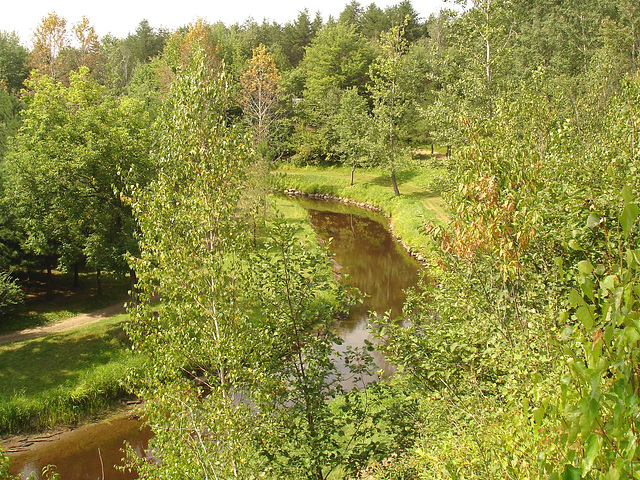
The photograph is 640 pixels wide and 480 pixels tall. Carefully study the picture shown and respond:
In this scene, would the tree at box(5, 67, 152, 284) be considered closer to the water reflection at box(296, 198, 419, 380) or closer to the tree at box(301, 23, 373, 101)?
the water reflection at box(296, 198, 419, 380)

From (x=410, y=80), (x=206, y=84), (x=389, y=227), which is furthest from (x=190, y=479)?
(x=410, y=80)

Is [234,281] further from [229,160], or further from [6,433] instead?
[6,433]

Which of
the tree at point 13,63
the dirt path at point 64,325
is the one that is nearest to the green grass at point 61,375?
the dirt path at point 64,325

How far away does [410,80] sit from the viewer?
4412 cm

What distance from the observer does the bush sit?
19.7 metres

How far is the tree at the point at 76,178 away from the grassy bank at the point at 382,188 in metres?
16.8

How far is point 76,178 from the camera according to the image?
20688mm

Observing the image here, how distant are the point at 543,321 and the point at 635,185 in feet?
10.8

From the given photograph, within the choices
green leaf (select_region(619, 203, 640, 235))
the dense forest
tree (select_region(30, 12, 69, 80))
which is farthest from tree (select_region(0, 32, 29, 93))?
green leaf (select_region(619, 203, 640, 235))

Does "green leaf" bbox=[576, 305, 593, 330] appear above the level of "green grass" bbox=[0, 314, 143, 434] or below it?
above

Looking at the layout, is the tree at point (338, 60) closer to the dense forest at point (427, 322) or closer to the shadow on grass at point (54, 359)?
the shadow on grass at point (54, 359)

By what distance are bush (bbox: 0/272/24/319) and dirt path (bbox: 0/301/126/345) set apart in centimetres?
122

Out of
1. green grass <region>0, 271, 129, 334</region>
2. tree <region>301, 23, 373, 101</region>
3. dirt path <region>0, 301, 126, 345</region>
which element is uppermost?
tree <region>301, 23, 373, 101</region>

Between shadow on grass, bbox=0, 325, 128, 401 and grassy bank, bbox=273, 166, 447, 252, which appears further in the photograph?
grassy bank, bbox=273, 166, 447, 252
